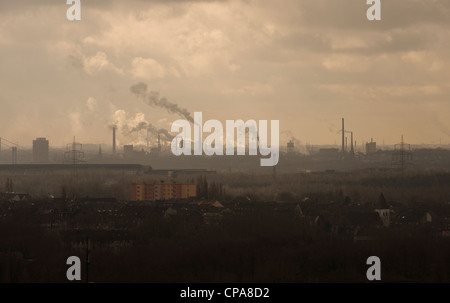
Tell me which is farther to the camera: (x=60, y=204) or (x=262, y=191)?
(x=262, y=191)

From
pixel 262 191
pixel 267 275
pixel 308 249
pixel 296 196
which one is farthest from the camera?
pixel 262 191

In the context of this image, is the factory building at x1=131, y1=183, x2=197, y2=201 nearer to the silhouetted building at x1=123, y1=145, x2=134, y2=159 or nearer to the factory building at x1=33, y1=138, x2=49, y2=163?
the factory building at x1=33, y1=138, x2=49, y2=163

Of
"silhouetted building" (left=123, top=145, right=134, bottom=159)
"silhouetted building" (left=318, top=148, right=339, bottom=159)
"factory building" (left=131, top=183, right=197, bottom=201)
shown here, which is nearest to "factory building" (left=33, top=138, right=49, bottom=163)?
"silhouetted building" (left=123, top=145, right=134, bottom=159)

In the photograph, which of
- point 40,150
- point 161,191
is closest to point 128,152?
point 40,150

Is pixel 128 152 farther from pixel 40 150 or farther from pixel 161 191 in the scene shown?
pixel 161 191

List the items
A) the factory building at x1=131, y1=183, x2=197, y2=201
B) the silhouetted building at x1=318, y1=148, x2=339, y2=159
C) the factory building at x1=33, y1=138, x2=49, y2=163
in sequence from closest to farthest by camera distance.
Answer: the factory building at x1=131, y1=183, x2=197, y2=201
the factory building at x1=33, y1=138, x2=49, y2=163
the silhouetted building at x1=318, y1=148, x2=339, y2=159

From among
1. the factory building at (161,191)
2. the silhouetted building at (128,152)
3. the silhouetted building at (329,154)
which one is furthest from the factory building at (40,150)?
the factory building at (161,191)

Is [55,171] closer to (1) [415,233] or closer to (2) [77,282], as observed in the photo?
(1) [415,233]

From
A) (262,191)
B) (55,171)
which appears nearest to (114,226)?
(262,191)

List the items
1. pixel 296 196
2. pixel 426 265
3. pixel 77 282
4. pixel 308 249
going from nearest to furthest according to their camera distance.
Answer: pixel 77 282 < pixel 426 265 < pixel 308 249 < pixel 296 196
